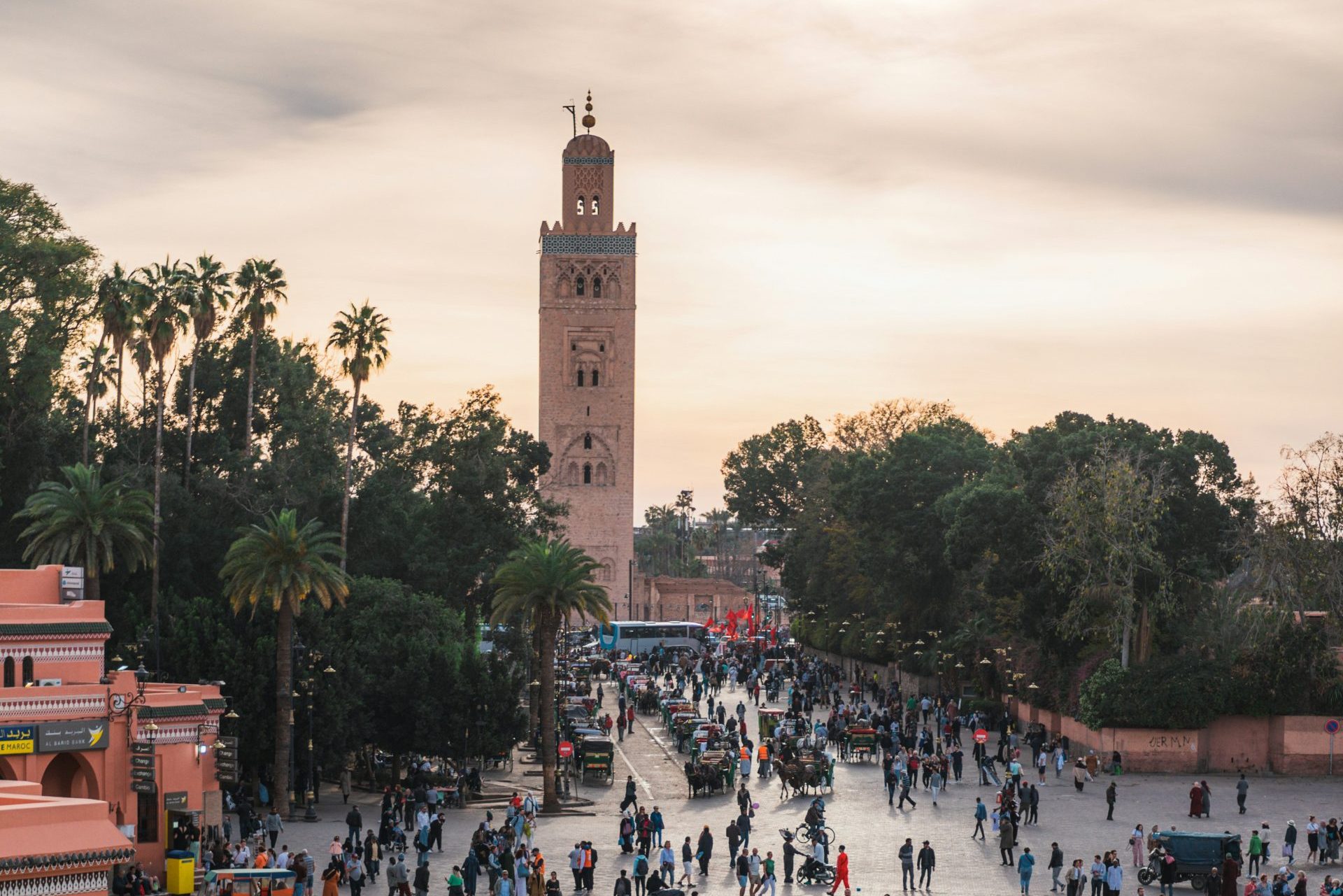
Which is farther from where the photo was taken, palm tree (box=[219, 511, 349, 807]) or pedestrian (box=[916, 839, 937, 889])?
palm tree (box=[219, 511, 349, 807])

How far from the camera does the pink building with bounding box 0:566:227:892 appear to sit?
3700cm

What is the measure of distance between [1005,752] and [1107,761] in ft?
10.5

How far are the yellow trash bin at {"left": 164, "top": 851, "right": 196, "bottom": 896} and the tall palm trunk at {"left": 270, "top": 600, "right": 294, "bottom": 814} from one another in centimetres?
932

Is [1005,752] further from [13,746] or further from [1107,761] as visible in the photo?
[13,746]

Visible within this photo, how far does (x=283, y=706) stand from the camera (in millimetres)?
46219

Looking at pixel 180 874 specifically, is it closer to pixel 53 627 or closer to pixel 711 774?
pixel 53 627

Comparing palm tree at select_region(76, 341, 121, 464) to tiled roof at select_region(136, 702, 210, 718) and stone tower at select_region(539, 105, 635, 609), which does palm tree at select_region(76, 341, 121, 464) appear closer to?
tiled roof at select_region(136, 702, 210, 718)

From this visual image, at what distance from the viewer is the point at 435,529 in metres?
69.2

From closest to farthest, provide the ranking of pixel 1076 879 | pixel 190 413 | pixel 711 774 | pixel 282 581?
1. pixel 1076 879
2. pixel 282 581
3. pixel 711 774
4. pixel 190 413

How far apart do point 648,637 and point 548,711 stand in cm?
4770

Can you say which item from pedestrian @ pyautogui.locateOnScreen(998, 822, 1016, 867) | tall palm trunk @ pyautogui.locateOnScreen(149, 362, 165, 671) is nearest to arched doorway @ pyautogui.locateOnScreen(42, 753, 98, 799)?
tall palm trunk @ pyautogui.locateOnScreen(149, 362, 165, 671)

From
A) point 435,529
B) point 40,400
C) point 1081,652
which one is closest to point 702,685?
point 435,529

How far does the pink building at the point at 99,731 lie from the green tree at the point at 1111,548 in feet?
87.4

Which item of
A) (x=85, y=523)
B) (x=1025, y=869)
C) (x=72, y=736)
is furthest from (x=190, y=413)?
(x=1025, y=869)
